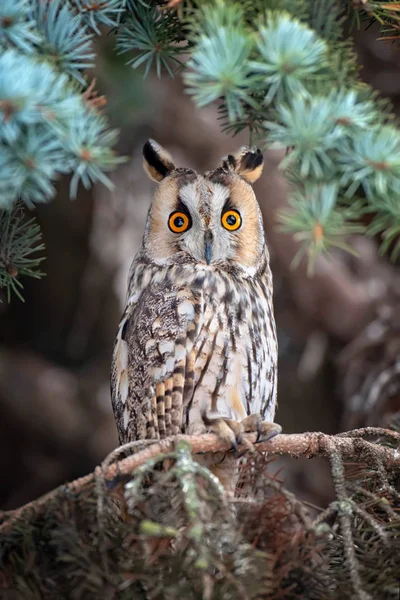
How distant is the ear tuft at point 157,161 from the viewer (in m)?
1.66

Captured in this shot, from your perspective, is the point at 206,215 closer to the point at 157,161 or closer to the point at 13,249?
the point at 157,161

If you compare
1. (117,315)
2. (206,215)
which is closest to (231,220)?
(206,215)

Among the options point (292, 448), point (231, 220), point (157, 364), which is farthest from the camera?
point (231, 220)

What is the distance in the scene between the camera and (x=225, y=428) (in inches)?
49.7

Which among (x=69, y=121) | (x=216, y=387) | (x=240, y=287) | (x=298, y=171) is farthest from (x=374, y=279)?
(x=69, y=121)

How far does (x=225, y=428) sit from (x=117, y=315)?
5.46 feet

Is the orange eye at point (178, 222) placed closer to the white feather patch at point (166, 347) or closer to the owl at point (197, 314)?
the owl at point (197, 314)

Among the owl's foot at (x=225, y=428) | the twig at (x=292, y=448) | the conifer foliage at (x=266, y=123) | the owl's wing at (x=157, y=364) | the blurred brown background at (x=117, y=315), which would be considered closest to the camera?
the conifer foliage at (x=266, y=123)

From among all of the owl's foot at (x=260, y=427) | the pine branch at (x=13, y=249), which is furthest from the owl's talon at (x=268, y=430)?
the pine branch at (x=13, y=249)

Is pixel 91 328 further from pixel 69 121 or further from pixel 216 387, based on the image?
pixel 69 121

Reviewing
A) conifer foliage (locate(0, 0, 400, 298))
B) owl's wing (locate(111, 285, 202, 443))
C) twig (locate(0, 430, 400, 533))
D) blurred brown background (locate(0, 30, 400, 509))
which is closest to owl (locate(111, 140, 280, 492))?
owl's wing (locate(111, 285, 202, 443))

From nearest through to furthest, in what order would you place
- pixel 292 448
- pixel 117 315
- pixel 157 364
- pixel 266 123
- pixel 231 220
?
pixel 266 123, pixel 292 448, pixel 157 364, pixel 231 220, pixel 117 315

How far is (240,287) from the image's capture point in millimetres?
1604

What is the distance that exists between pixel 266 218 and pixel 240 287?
115cm
